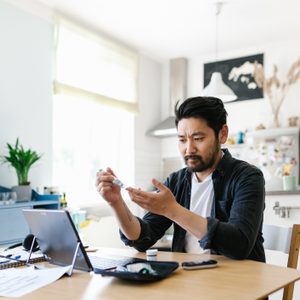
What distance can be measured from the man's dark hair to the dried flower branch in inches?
121

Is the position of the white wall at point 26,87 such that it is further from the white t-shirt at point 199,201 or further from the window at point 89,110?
the white t-shirt at point 199,201

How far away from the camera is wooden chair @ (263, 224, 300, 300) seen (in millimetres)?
1601

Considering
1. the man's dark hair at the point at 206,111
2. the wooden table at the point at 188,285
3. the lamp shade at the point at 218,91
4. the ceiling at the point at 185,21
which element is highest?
the ceiling at the point at 185,21

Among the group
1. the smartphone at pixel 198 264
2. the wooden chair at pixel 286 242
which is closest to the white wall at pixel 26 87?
the wooden chair at pixel 286 242

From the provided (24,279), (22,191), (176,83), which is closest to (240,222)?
(24,279)

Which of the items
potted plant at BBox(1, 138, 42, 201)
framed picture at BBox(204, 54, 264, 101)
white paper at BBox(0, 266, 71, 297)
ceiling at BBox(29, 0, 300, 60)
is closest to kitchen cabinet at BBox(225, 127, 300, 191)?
framed picture at BBox(204, 54, 264, 101)

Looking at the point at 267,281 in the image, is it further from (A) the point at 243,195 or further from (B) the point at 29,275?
(B) the point at 29,275

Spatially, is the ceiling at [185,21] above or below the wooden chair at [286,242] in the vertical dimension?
above

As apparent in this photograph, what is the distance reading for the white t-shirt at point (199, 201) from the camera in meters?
1.71

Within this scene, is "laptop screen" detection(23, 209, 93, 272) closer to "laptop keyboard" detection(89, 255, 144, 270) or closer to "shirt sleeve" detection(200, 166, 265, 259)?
"laptop keyboard" detection(89, 255, 144, 270)

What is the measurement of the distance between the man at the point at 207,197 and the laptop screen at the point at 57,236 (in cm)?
23

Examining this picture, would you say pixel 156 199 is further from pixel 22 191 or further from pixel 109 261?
pixel 22 191

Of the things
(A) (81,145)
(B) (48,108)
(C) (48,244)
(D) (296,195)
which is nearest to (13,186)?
(B) (48,108)

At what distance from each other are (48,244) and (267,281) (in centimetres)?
73
